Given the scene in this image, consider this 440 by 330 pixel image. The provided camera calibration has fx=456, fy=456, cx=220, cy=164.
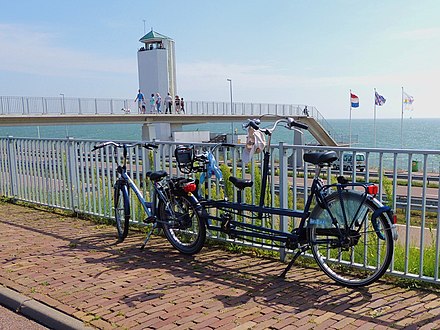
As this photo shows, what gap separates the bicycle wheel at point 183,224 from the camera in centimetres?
558

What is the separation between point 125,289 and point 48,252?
191 cm

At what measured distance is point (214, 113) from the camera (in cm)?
5641

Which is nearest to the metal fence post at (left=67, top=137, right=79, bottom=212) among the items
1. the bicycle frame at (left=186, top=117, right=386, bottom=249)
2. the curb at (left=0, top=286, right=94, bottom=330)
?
the bicycle frame at (left=186, top=117, right=386, bottom=249)

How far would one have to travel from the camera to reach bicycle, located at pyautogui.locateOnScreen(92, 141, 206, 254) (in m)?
5.63

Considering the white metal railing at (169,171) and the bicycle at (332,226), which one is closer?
the bicycle at (332,226)

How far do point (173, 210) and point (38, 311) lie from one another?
86.8 inches

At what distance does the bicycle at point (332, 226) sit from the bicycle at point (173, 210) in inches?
16.8

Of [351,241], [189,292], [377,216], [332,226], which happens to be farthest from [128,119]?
[377,216]

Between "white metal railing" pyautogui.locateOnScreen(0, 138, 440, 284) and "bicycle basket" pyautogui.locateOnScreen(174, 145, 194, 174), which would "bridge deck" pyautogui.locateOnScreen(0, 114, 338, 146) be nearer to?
"white metal railing" pyautogui.locateOnScreen(0, 138, 440, 284)

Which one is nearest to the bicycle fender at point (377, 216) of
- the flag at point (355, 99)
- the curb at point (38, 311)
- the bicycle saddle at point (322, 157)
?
the bicycle saddle at point (322, 157)

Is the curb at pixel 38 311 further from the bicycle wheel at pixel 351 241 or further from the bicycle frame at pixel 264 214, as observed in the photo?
the bicycle wheel at pixel 351 241

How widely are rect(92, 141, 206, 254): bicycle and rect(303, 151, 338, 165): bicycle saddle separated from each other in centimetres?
160

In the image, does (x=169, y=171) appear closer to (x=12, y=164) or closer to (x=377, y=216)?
(x=377, y=216)

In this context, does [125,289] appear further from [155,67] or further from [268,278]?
[155,67]
